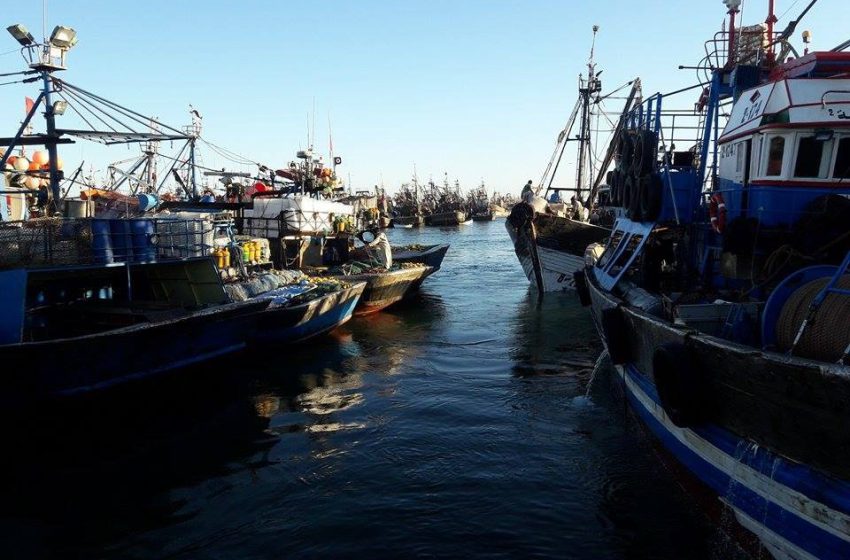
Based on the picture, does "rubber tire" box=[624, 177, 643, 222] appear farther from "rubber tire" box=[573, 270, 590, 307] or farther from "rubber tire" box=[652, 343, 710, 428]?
"rubber tire" box=[652, 343, 710, 428]

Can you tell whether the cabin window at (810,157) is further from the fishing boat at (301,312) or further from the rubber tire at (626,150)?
the fishing boat at (301,312)

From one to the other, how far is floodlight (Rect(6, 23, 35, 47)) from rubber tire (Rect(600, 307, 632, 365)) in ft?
49.7

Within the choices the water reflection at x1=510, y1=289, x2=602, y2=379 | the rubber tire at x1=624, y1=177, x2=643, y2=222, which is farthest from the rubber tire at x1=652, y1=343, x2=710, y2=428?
the water reflection at x1=510, y1=289, x2=602, y2=379

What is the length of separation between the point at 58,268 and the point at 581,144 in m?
29.2

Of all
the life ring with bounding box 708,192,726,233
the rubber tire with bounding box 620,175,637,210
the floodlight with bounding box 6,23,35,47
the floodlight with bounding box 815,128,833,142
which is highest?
the floodlight with bounding box 6,23,35,47

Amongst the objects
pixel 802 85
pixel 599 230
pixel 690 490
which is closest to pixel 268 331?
pixel 690 490

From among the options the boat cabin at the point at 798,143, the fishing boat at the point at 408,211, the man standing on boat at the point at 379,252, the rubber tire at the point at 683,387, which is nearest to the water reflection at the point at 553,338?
the man standing on boat at the point at 379,252

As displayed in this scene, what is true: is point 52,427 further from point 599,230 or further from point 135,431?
point 599,230

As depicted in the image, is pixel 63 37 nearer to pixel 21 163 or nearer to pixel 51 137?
pixel 51 137

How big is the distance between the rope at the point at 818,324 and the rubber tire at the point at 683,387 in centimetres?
84

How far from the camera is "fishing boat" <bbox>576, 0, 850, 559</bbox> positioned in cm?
445

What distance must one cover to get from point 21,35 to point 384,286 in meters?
12.2

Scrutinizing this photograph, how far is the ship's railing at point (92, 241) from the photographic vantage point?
11109 mm

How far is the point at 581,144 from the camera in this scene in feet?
113
